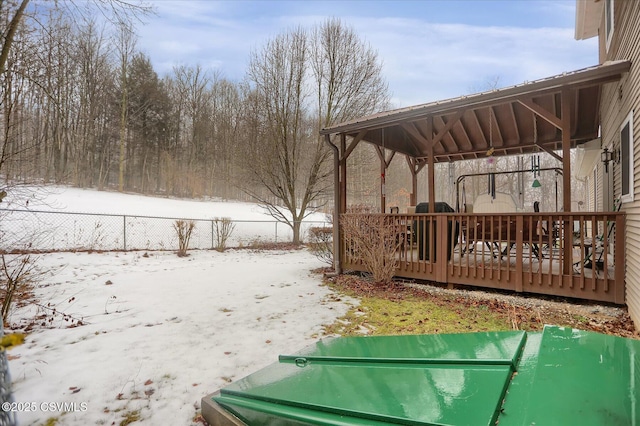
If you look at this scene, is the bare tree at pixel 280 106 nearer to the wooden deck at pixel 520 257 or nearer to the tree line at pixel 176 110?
the tree line at pixel 176 110

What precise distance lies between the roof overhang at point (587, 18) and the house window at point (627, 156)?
165 inches

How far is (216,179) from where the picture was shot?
23.8 meters

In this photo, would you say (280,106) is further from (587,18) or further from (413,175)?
(587,18)

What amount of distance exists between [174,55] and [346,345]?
26222mm

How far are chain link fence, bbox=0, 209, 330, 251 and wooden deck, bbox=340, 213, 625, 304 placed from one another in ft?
23.4

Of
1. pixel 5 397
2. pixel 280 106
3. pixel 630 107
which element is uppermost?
pixel 280 106

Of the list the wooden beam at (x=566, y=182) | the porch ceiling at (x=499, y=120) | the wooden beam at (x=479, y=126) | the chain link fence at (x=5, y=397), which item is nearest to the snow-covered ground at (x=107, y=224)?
the chain link fence at (x=5, y=397)

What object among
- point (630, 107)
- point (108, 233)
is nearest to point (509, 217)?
point (630, 107)

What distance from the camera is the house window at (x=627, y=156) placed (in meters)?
3.78

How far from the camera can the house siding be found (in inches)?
135

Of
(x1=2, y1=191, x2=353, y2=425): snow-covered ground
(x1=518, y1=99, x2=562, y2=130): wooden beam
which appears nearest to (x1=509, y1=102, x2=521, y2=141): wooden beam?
(x1=518, y1=99, x2=562, y2=130): wooden beam

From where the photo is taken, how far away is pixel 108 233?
36.2ft

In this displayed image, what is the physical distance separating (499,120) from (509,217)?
314 centimetres

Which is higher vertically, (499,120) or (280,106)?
(280,106)
